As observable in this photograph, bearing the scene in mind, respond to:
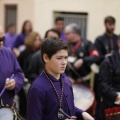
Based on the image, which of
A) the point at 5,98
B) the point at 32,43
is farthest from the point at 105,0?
the point at 5,98

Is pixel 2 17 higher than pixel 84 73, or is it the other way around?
pixel 2 17

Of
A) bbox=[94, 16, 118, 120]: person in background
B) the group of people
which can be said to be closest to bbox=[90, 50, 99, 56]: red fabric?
the group of people

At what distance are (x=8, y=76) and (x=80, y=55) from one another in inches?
84.1

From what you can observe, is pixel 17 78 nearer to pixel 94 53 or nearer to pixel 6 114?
pixel 6 114

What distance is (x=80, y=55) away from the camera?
18.7 ft

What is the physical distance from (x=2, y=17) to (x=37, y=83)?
9.06m

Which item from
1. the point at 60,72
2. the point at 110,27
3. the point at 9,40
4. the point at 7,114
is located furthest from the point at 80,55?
the point at 9,40

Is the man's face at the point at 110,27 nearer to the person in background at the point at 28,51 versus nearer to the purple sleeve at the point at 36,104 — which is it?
the person in background at the point at 28,51

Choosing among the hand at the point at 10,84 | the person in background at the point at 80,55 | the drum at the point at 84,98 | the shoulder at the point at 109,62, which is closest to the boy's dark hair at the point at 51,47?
the hand at the point at 10,84

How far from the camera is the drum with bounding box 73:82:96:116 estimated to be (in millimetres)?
4435

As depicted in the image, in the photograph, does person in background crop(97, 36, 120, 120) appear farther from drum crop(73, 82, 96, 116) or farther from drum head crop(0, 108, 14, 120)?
drum head crop(0, 108, 14, 120)

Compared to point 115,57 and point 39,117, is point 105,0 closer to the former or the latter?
point 115,57

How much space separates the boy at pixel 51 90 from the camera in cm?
276

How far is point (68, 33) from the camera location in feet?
18.7
